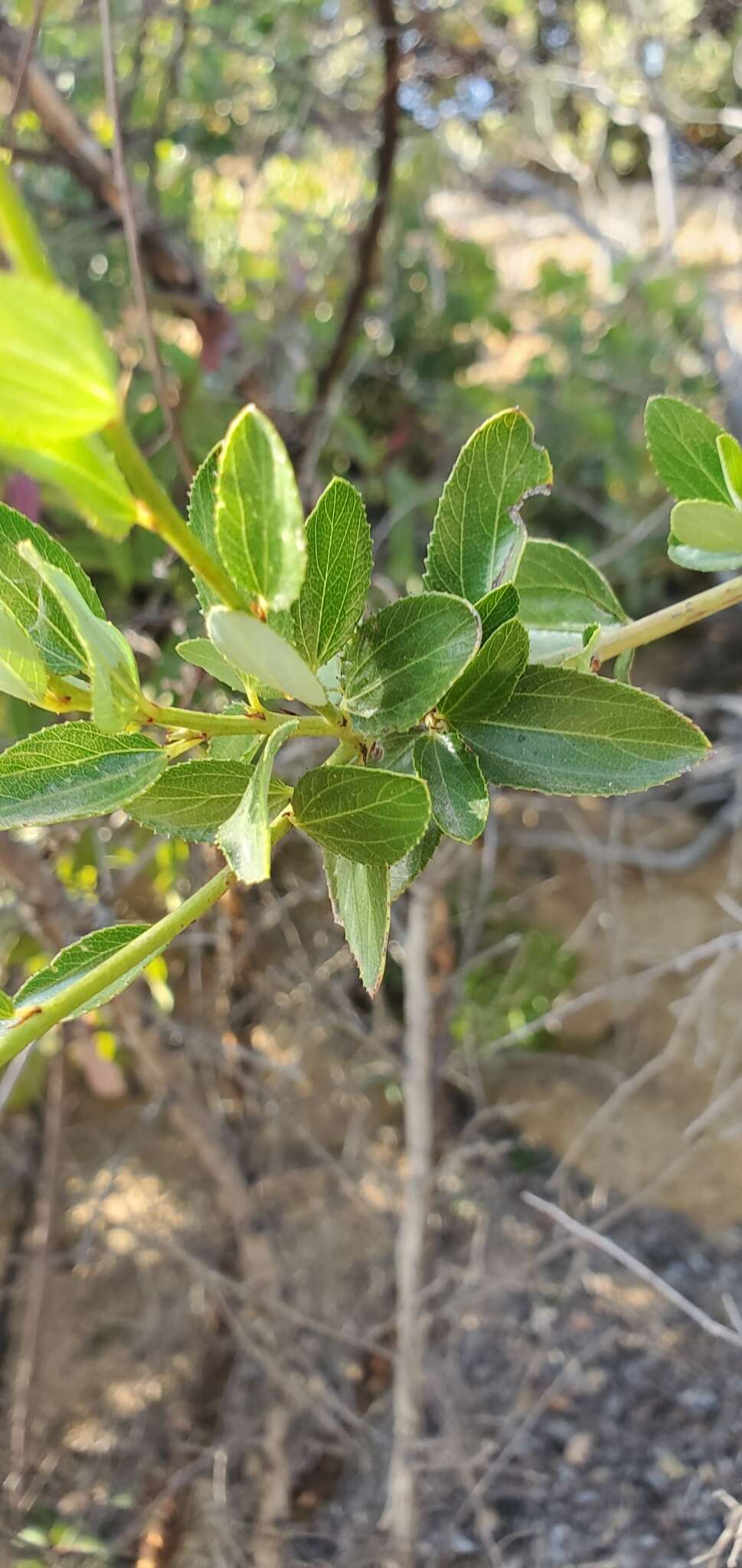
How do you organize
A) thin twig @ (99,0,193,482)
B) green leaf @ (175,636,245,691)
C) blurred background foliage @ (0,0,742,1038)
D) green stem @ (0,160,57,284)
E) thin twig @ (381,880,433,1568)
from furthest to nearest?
1. blurred background foliage @ (0,0,742,1038)
2. thin twig @ (381,880,433,1568)
3. thin twig @ (99,0,193,482)
4. green leaf @ (175,636,245,691)
5. green stem @ (0,160,57,284)

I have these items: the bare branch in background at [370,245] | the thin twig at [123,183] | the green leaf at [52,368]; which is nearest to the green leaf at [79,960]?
the green leaf at [52,368]

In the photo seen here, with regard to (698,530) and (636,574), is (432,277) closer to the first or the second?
(636,574)

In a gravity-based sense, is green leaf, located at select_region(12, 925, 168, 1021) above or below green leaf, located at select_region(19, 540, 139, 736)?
below

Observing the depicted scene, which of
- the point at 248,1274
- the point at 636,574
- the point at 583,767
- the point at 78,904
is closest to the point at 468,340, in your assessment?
the point at 636,574

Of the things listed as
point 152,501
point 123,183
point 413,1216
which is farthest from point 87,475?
point 413,1216

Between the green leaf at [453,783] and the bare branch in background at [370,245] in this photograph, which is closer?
the green leaf at [453,783]

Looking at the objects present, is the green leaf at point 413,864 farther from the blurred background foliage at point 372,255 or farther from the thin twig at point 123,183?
the blurred background foliage at point 372,255

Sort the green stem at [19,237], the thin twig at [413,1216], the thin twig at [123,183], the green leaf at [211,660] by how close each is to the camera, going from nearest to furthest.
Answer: the green stem at [19,237], the green leaf at [211,660], the thin twig at [123,183], the thin twig at [413,1216]

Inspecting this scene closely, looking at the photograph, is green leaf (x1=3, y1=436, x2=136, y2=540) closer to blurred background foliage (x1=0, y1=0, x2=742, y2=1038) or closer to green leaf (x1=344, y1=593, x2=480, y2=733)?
green leaf (x1=344, y1=593, x2=480, y2=733)

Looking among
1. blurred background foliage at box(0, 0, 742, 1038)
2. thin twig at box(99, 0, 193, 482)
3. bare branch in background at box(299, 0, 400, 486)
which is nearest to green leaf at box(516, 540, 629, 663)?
thin twig at box(99, 0, 193, 482)
